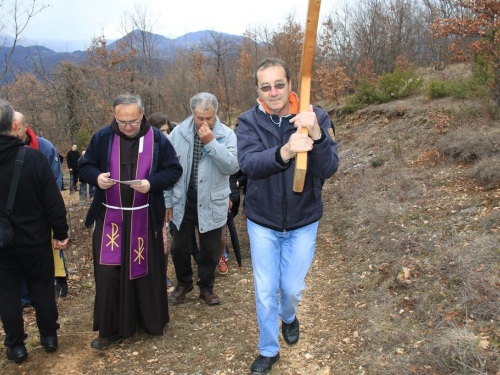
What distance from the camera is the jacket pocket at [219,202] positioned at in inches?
163

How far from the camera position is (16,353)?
10.8 feet

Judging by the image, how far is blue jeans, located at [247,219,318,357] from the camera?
9.75 ft

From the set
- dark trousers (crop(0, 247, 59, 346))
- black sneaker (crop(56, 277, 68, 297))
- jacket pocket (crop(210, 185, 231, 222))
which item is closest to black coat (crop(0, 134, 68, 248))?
dark trousers (crop(0, 247, 59, 346))

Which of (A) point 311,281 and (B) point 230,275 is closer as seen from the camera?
(A) point 311,281

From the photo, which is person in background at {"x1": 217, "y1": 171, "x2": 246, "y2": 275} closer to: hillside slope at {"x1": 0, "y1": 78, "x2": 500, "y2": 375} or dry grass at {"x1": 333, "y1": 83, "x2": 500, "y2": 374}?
hillside slope at {"x1": 0, "y1": 78, "x2": 500, "y2": 375}

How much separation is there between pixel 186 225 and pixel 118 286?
3.17 feet

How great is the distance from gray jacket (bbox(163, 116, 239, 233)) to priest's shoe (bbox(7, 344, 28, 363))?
1.65 metres

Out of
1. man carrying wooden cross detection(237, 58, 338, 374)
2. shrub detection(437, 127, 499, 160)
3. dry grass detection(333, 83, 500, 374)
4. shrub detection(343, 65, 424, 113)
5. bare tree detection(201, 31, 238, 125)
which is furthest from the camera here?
bare tree detection(201, 31, 238, 125)

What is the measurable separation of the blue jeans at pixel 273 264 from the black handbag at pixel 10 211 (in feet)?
5.70

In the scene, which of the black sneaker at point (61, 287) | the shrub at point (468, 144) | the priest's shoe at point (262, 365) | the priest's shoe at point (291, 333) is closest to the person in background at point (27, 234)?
the black sneaker at point (61, 287)

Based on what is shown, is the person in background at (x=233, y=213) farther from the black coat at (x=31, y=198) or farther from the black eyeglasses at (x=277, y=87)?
the black eyeglasses at (x=277, y=87)

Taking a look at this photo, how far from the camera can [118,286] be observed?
353 centimetres

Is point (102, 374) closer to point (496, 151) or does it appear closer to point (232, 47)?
point (496, 151)

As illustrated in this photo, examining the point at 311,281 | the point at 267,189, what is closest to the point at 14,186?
the point at 267,189
